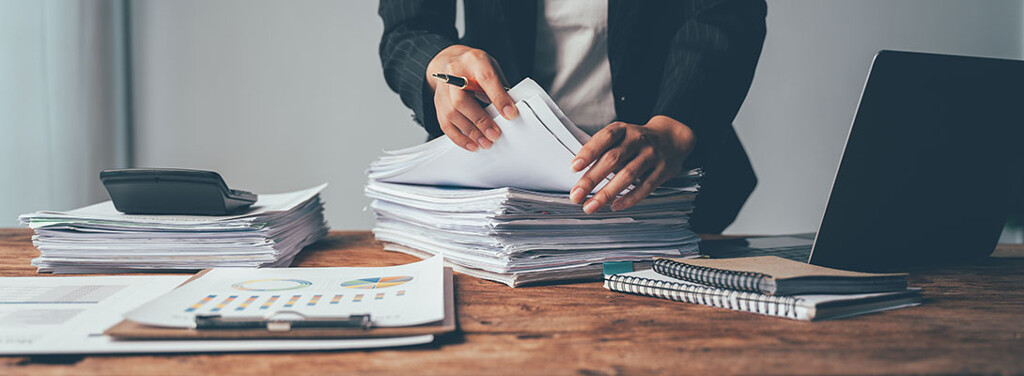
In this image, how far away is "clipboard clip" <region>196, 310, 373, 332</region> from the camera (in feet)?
1.49

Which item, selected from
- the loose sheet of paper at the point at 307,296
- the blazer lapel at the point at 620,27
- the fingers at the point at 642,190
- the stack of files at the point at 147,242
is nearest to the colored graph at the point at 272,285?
the loose sheet of paper at the point at 307,296

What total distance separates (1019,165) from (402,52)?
0.86m

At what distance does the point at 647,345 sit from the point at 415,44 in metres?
0.64

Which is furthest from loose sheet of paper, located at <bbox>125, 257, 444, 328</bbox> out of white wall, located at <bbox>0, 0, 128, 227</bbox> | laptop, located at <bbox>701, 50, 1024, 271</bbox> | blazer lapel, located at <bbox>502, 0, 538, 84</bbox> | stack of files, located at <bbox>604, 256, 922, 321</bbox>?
white wall, located at <bbox>0, 0, 128, 227</bbox>

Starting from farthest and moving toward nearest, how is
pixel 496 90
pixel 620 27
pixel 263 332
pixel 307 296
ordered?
pixel 620 27
pixel 496 90
pixel 307 296
pixel 263 332

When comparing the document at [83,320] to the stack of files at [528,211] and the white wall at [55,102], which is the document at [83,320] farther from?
the white wall at [55,102]

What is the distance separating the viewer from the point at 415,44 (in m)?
0.95

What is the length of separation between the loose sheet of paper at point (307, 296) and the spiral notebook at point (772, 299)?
0.21m

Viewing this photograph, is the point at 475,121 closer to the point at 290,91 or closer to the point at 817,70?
the point at 290,91

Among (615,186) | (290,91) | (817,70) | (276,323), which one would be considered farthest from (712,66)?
(817,70)

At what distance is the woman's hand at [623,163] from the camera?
2.35 ft

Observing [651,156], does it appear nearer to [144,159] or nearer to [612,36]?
[612,36]

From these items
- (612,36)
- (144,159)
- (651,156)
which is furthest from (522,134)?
(144,159)

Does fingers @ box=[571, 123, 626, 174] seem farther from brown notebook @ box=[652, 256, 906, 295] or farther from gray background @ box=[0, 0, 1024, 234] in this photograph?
gray background @ box=[0, 0, 1024, 234]
